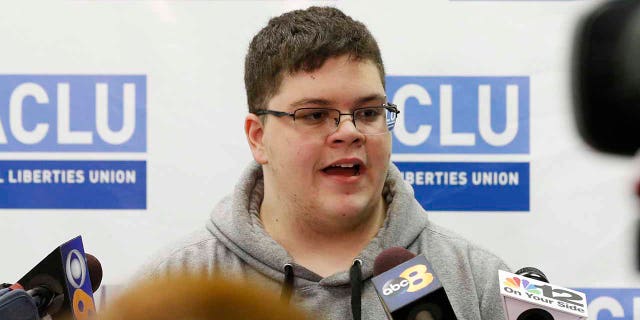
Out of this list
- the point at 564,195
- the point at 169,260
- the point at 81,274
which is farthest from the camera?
the point at 564,195

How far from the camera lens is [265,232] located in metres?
1.99

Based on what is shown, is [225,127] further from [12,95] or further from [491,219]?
[491,219]

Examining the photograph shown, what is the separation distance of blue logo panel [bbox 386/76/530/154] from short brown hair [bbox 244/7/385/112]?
64cm

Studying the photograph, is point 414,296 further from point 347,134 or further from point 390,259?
point 347,134

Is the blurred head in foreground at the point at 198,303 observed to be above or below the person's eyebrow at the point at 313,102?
below

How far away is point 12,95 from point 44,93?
0.10 metres

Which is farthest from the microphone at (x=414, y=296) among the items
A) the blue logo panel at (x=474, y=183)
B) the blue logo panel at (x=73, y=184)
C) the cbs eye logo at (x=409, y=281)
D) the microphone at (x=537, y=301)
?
the blue logo panel at (x=73, y=184)

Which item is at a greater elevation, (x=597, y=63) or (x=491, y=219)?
(x=597, y=63)

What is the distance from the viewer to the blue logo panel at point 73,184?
8.43 ft

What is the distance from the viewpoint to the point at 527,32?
2.57 m

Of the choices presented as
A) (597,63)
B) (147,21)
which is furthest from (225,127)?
(597,63)

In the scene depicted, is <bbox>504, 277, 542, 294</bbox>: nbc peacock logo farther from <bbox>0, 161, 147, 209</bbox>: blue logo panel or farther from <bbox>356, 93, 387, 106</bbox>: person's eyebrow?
<bbox>0, 161, 147, 209</bbox>: blue logo panel

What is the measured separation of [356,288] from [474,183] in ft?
2.69

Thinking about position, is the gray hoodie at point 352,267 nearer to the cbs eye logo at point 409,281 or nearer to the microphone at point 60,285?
the microphone at point 60,285
